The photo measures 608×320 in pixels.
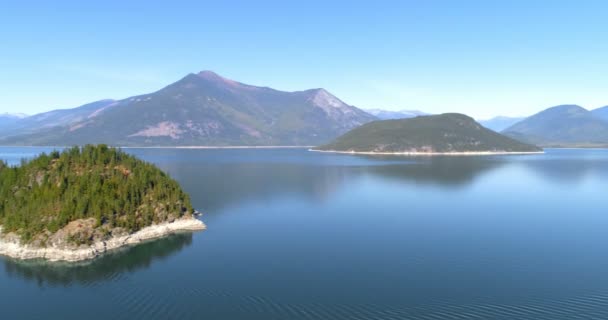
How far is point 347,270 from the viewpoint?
5147cm

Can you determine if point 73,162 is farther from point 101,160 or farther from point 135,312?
point 135,312

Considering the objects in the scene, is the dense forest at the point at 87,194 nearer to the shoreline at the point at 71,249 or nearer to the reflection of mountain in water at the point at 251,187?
the shoreline at the point at 71,249

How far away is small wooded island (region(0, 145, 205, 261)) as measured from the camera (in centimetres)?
6006

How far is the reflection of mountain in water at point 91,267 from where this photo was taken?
49.8 m

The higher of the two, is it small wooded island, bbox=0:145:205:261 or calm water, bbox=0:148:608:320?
small wooded island, bbox=0:145:205:261

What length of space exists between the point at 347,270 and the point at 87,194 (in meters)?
48.5

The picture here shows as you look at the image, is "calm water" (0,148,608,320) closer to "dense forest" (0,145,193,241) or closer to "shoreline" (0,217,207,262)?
"shoreline" (0,217,207,262)

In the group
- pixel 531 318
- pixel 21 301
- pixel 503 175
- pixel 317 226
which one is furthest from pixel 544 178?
pixel 21 301

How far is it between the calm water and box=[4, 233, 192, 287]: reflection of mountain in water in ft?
0.84

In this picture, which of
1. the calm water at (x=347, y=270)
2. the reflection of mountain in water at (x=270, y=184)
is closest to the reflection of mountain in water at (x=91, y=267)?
the calm water at (x=347, y=270)

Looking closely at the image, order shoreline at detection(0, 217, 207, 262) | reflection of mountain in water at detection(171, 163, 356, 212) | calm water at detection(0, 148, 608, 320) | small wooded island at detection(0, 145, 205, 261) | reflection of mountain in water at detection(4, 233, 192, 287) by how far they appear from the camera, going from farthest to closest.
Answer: reflection of mountain in water at detection(171, 163, 356, 212), small wooded island at detection(0, 145, 205, 261), shoreline at detection(0, 217, 207, 262), reflection of mountain in water at detection(4, 233, 192, 287), calm water at detection(0, 148, 608, 320)

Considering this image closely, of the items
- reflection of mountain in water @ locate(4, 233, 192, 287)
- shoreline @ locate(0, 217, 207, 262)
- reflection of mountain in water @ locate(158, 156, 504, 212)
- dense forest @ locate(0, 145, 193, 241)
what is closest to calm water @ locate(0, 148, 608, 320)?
reflection of mountain in water @ locate(4, 233, 192, 287)

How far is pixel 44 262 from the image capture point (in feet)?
184

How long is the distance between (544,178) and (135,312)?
168098 millimetres
